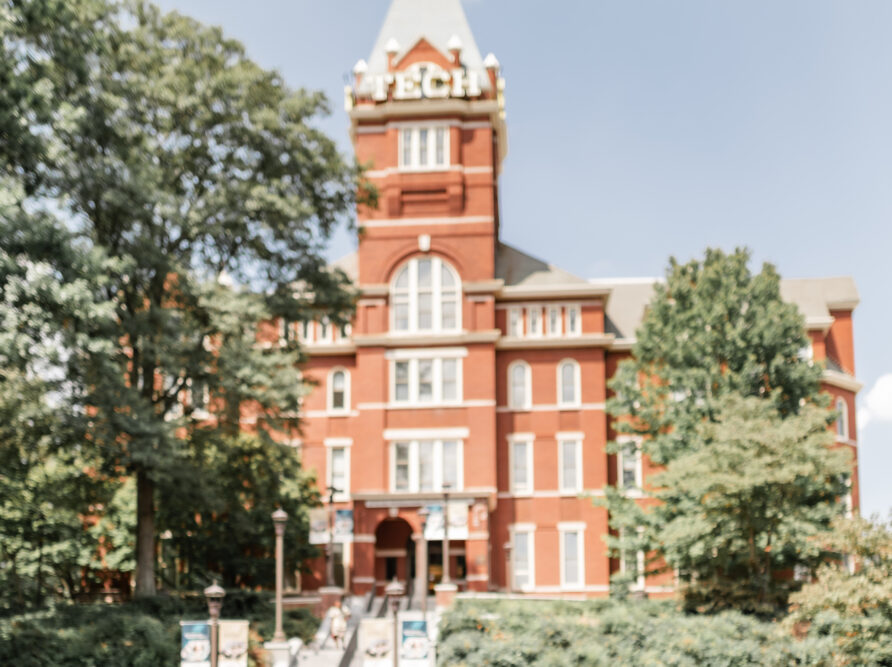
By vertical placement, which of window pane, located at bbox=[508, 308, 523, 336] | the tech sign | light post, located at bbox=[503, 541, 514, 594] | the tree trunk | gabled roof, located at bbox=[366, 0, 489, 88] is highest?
gabled roof, located at bbox=[366, 0, 489, 88]

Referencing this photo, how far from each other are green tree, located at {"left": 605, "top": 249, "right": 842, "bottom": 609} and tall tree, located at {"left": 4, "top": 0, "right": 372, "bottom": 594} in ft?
39.1

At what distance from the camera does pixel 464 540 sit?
43.1 m

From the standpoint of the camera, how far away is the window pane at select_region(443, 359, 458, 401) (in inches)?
1722

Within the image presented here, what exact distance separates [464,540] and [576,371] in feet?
26.9

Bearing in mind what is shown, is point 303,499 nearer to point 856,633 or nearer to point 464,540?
point 464,540

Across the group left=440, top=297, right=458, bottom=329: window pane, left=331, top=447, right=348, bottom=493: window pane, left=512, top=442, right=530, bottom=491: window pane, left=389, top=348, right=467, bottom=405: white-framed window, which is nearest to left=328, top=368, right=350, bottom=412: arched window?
left=331, top=447, right=348, bottom=493: window pane

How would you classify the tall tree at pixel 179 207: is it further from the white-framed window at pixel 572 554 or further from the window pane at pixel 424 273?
the white-framed window at pixel 572 554

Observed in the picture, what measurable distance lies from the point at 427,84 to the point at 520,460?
15.7 meters

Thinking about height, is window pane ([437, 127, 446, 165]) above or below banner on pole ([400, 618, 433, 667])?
above

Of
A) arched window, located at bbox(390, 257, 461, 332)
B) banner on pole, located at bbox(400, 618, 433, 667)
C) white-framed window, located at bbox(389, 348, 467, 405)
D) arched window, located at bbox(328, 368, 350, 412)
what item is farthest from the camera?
arched window, located at bbox(328, 368, 350, 412)

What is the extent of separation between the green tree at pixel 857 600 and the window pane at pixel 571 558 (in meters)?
14.8

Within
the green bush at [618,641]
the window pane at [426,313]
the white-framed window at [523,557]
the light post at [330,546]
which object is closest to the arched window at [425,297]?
the window pane at [426,313]

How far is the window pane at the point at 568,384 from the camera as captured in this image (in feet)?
147

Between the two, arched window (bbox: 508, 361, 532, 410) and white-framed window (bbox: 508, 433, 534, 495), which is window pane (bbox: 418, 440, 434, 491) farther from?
arched window (bbox: 508, 361, 532, 410)
